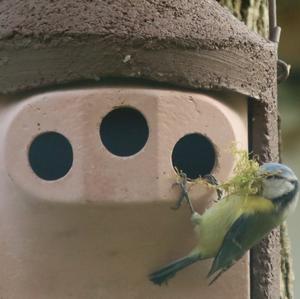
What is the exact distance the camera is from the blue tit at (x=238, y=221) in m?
2.24

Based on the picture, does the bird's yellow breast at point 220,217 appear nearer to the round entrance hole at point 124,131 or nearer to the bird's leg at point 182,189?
the bird's leg at point 182,189

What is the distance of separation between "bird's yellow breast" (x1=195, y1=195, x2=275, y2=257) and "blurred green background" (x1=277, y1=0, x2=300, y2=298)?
150cm

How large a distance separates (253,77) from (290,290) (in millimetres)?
717

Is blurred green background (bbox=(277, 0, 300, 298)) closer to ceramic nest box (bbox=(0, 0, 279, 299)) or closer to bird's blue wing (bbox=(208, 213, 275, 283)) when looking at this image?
ceramic nest box (bbox=(0, 0, 279, 299))

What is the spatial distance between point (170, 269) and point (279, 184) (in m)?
0.30

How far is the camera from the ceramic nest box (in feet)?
7.15

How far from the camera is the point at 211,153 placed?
92.0 inches

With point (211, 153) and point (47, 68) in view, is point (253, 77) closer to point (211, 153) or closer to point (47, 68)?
point (211, 153)

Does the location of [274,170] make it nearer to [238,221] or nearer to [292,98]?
[238,221]

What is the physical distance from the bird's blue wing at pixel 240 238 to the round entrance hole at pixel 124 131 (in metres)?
0.28

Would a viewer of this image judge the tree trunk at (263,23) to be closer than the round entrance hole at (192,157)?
No

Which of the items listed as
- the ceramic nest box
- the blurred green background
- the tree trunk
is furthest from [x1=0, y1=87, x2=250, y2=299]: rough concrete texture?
the blurred green background

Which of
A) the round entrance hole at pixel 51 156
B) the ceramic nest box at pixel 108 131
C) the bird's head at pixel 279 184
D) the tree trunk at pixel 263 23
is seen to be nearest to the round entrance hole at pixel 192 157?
the ceramic nest box at pixel 108 131

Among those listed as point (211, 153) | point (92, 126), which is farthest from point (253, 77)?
point (92, 126)
